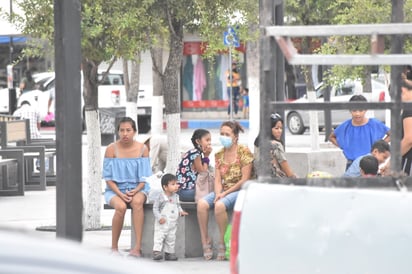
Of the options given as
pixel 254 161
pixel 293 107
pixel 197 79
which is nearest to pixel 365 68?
pixel 254 161

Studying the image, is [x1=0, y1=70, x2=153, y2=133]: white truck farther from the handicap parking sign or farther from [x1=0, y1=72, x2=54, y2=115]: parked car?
the handicap parking sign

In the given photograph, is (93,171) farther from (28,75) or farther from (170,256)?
(28,75)

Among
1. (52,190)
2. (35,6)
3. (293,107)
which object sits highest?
(35,6)

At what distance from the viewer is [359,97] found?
35.1 feet

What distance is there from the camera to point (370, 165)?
9.39m

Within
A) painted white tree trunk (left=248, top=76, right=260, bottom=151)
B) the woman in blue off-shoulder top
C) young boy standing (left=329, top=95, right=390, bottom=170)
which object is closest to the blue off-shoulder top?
the woman in blue off-shoulder top

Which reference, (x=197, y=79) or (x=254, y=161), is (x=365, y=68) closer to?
(x=254, y=161)

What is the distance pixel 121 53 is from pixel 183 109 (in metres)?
29.8

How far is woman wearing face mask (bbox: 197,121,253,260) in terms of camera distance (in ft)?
35.5

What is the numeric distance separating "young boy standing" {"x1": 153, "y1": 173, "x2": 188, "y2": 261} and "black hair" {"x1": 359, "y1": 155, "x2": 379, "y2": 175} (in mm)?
2158

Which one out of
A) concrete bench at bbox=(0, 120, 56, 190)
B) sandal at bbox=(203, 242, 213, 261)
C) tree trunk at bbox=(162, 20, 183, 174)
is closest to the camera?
sandal at bbox=(203, 242, 213, 261)

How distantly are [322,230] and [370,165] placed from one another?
3.72m

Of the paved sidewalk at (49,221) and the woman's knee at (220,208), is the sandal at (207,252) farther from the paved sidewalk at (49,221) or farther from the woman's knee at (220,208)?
the woman's knee at (220,208)

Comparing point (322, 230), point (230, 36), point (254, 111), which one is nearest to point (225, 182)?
point (230, 36)
